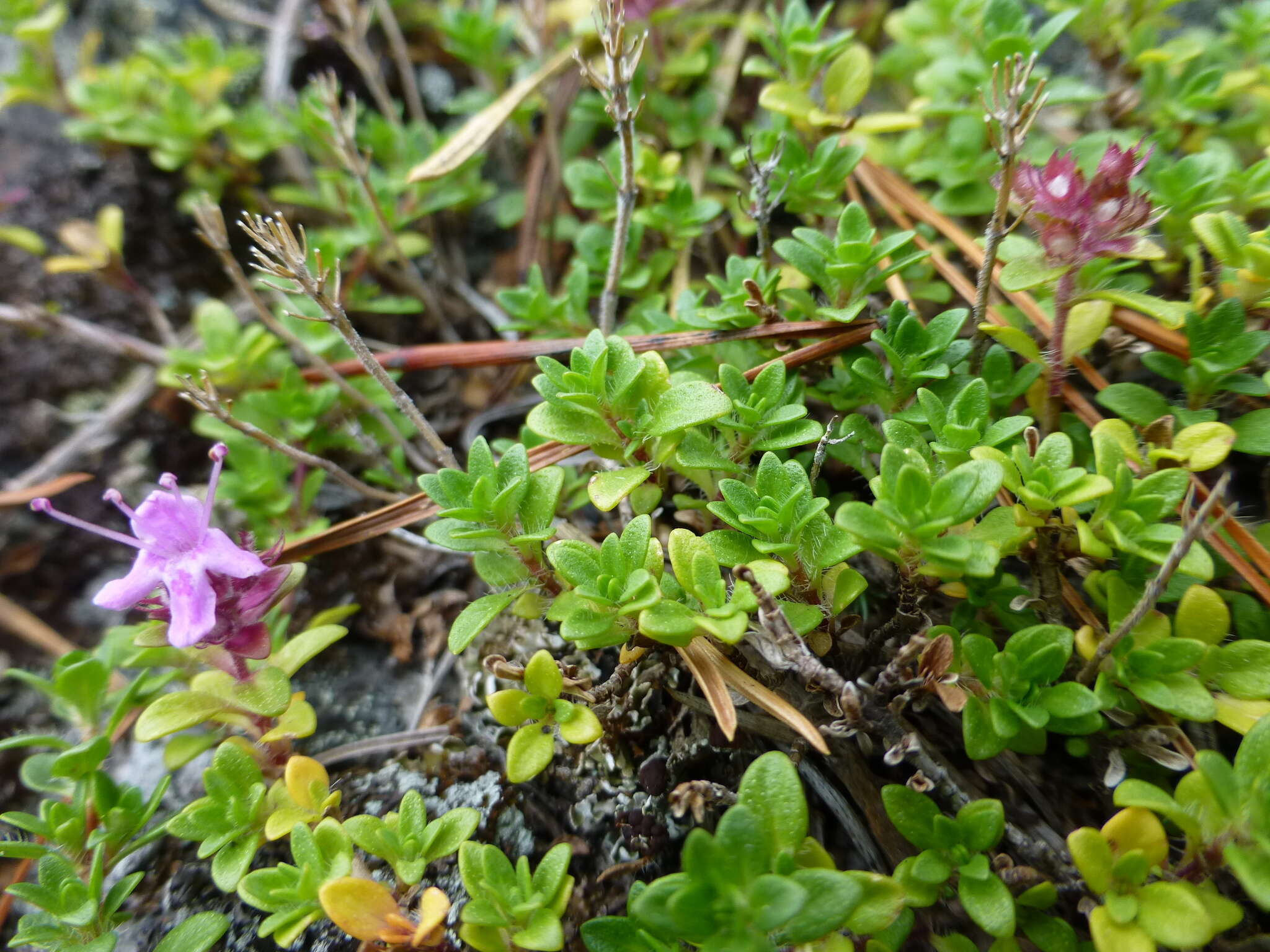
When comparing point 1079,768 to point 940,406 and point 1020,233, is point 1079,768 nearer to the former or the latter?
point 940,406

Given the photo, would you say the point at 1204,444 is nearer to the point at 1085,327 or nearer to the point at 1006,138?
the point at 1085,327

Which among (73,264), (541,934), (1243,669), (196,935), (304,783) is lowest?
(196,935)

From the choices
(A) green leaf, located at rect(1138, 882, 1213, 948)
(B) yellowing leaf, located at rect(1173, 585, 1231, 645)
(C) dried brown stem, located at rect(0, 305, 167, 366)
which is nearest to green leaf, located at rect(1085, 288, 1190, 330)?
(B) yellowing leaf, located at rect(1173, 585, 1231, 645)

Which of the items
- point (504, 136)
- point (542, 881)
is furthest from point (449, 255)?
point (542, 881)

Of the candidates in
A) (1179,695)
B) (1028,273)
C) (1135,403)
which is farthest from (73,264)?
(1179,695)

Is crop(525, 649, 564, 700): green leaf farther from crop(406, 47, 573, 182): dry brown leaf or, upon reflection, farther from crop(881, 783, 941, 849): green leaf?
crop(406, 47, 573, 182): dry brown leaf

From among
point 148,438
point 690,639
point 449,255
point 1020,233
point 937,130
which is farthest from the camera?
point 449,255

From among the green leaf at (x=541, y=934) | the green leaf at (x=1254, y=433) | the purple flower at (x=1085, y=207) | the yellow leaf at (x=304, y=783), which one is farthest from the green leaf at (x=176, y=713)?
the green leaf at (x=1254, y=433)

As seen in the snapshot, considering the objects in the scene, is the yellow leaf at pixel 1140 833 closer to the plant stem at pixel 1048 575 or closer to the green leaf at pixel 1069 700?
the green leaf at pixel 1069 700
